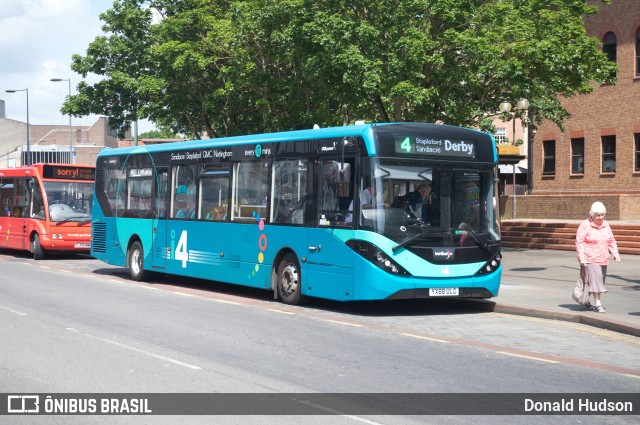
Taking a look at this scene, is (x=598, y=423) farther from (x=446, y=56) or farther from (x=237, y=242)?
(x=446, y=56)

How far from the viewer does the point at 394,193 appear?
48.0 feet

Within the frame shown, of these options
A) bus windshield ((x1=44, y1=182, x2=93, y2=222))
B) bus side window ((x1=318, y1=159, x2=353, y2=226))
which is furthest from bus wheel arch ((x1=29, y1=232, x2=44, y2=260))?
bus side window ((x1=318, y1=159, x2=353, y2=226))

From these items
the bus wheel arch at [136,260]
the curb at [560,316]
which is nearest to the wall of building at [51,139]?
the bus wheel arch at [136,260]

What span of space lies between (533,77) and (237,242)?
12.7 metres

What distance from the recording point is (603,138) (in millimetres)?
41219

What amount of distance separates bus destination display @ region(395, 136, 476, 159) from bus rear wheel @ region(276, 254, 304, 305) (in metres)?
2.93

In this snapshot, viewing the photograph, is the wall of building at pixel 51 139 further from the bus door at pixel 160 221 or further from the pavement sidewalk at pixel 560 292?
the bus door at pixel 160 221

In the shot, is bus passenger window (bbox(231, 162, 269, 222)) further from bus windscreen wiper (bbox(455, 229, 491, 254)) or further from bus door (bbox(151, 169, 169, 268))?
bus windscreen wiper (bbox(455, 229, 491, 254))

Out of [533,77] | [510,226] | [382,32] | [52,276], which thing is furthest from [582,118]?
[52,276]

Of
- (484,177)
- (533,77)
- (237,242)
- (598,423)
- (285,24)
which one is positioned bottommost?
(598,423)

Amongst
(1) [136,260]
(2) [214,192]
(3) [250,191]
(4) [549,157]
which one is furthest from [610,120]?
(3) [250,191]

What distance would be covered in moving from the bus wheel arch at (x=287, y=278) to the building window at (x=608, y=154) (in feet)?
90.0

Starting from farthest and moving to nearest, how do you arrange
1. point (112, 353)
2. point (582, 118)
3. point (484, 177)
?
1. point (582, 118)
2. point (484, 177)
3. point (112, 353)

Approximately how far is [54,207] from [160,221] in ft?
30.5
